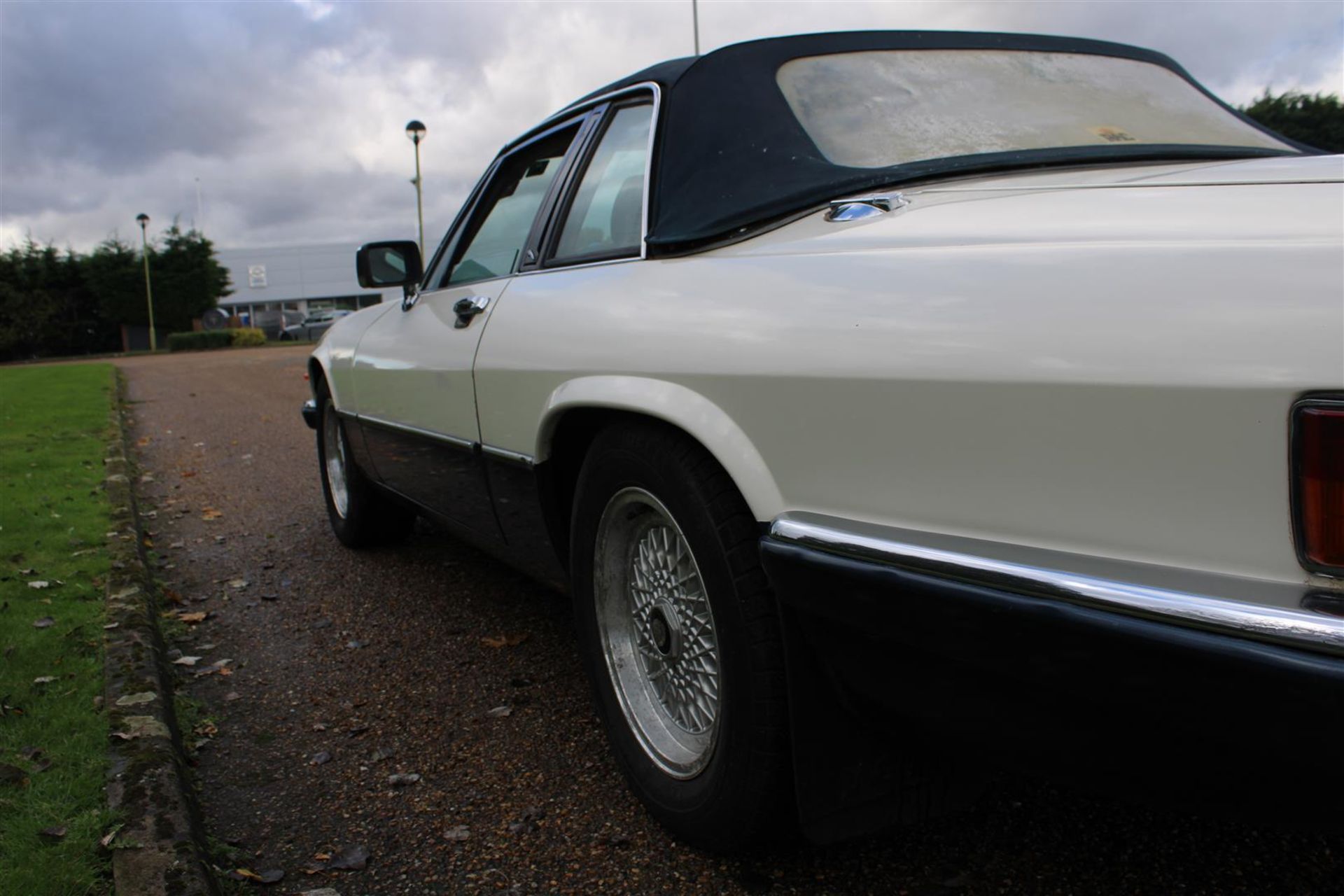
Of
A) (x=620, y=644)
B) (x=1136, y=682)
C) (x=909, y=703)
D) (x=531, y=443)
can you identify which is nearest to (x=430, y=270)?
(x=531, y=443)

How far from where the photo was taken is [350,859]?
2438 mm

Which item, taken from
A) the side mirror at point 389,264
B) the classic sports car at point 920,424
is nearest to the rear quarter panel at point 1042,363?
the classic sports car at point 920,424

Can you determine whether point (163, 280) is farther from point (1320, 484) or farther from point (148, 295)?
point (1320, 484)

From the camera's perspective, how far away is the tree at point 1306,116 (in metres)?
5.50

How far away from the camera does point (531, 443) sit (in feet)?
8.80

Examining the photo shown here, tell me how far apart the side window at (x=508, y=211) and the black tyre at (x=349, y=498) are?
1.39m

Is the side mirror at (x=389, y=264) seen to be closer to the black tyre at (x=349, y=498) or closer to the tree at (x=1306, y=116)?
the black tyre at (x=349, y=498)

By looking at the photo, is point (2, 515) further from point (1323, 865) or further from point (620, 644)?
point (1323, 865)

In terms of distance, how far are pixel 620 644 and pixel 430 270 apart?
1956 mm

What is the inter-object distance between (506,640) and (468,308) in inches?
51.3

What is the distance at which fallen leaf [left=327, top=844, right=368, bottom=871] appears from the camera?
2.40 metres

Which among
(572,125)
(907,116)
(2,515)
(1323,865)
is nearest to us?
(1323,865)

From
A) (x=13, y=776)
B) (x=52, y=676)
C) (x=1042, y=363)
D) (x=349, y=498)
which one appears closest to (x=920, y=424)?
(x=1042, y=363)

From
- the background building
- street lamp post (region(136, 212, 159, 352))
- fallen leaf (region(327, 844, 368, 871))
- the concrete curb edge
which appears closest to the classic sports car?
fallen leaf (region(327, 844, 368, 871))
